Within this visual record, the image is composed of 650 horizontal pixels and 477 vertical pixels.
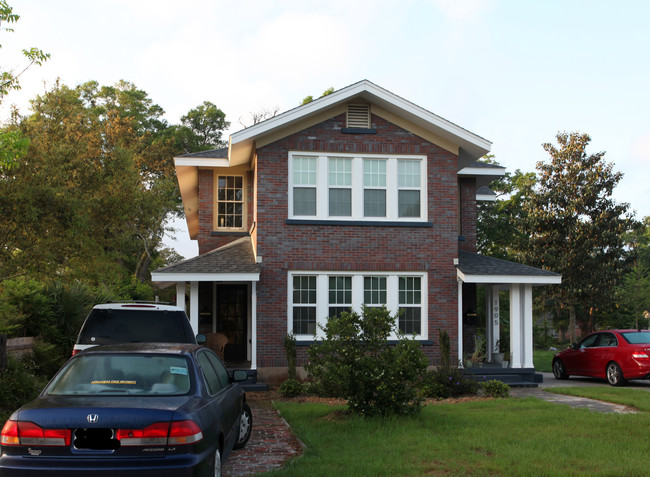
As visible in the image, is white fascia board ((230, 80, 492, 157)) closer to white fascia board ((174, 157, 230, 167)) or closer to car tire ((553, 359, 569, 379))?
white fascia board ((174, 157, 230, 167))

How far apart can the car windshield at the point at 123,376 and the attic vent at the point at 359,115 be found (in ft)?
37.2

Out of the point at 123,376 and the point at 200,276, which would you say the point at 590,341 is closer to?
the point at 200,276

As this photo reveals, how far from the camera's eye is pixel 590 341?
18141 millimetres

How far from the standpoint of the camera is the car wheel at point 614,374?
1642 cm

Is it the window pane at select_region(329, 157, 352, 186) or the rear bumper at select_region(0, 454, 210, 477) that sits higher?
the window pane at select_region(329, 157, 352, 186)

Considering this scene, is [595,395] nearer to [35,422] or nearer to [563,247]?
[35,422]

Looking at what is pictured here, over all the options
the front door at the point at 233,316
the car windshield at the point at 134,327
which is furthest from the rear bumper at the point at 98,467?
the front door at the point at 233,316

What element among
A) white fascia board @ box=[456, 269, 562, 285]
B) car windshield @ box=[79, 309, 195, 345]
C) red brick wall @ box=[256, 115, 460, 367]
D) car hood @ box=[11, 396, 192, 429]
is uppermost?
red brick wall @ box=[256, 115, 460, 367]

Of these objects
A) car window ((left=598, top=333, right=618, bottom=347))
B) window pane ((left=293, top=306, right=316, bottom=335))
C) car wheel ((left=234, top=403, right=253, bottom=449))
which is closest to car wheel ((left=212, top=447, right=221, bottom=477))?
car wheel ((left=234, top=403, right=253, bottom=449))

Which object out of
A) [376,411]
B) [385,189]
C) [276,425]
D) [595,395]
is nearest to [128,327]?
[276,425]

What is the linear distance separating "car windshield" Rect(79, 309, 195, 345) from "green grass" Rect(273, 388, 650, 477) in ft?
7.73

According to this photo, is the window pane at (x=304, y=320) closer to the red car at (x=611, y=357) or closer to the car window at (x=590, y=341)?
the red car at (x=611, y=357)

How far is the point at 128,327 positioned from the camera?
969 cm

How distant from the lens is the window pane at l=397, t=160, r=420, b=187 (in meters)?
16.6
